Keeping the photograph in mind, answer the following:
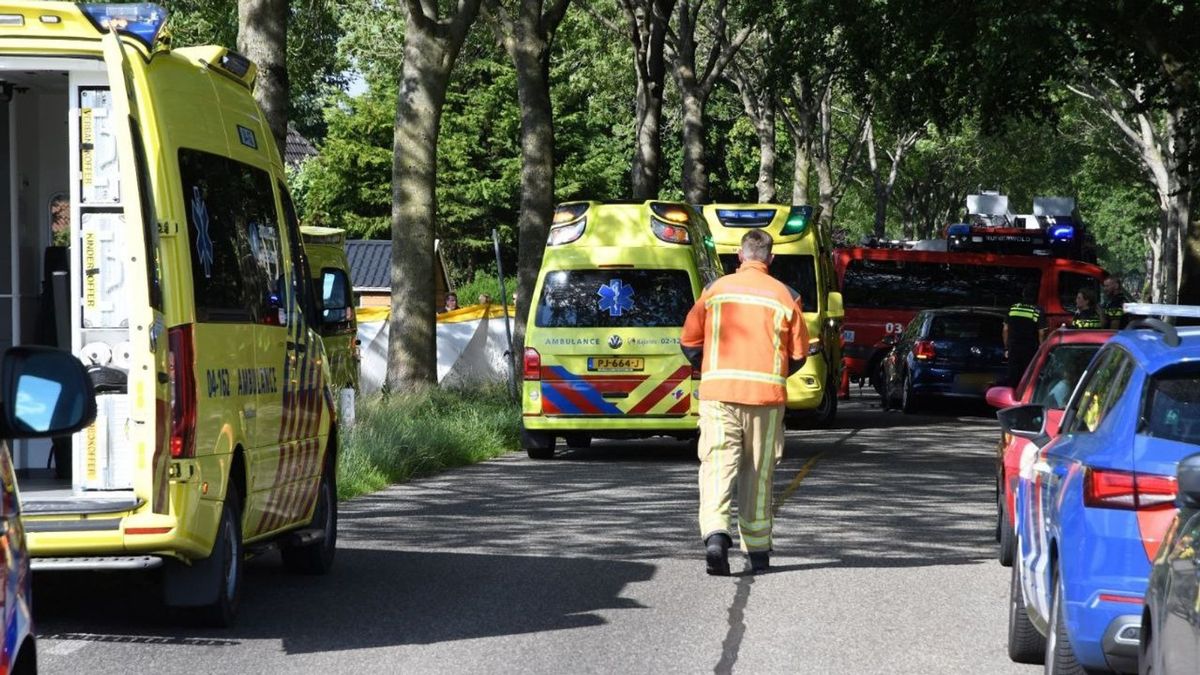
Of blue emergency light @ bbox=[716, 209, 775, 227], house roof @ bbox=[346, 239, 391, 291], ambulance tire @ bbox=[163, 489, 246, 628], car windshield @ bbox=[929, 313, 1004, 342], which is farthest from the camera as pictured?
house roof @ bbox=[346, 239, 391, 291]

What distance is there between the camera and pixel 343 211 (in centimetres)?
6731

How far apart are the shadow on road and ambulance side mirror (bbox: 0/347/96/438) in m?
4.13

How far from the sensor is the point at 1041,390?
12.6 meters

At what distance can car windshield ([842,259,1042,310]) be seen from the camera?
117 ft

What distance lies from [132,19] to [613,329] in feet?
35.8

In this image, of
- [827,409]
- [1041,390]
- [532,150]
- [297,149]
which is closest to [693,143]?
[532,150]

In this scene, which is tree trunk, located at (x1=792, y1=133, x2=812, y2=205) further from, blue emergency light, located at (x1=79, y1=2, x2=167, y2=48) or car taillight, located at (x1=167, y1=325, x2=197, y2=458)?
car taillight, located at (x1=167, y1=325, x2=197, y2=458)

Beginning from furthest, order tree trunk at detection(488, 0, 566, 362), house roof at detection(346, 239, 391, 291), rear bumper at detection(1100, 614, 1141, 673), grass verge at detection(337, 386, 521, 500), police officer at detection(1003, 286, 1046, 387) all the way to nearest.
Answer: house roof at detection(346, 239, 391, 291) < tree trunk at detection(488, 0, 566, 362) < police officer at detection(1003, 286, 1046, 387) < grass verge at detection(337, 386, 521, 500) < rear bumper at detection(1100, 614, 1141, 673)

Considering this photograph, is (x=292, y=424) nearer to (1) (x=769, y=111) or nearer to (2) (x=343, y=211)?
(1) (x=769, y=111)

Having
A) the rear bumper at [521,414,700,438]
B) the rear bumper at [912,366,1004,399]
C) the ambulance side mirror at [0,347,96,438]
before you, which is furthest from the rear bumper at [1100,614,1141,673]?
the rear bumper at [912,366,1004,399]

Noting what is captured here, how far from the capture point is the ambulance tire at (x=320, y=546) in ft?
35.3

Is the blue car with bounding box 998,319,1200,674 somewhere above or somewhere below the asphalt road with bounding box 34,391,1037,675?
above

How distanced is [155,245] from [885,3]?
20332mm

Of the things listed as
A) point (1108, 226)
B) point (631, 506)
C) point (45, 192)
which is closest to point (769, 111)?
point (631, 506)
